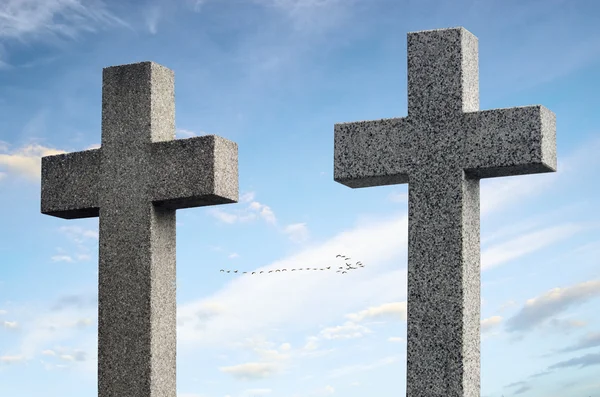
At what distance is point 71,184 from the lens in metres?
10.4

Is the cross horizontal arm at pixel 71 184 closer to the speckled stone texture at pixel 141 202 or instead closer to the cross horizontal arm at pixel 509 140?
the speckled stone texture at pixel 141 202

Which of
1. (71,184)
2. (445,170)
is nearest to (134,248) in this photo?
(71,184)

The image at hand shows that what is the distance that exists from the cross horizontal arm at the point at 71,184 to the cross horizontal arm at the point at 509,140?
Result: 399 cm

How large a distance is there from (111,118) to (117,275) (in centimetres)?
165

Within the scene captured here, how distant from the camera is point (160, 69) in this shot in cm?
1027

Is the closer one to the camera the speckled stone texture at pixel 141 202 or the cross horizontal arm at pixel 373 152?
the cross horizontal arm at pixel 373 152

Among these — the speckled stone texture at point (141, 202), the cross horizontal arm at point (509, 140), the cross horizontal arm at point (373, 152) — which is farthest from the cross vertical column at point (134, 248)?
the cross horizontal arm at point (509, 140)

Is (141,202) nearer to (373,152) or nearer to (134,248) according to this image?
(134,248)

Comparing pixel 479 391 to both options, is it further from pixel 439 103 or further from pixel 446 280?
pixel 439 103

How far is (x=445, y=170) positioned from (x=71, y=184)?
4.13 metres

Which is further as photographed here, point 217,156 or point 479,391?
point 217,156

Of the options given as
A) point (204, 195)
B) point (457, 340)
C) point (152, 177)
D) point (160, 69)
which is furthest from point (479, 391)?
point (160, 69)

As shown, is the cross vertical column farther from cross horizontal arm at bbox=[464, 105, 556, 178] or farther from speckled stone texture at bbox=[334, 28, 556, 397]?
cross horizontal arm at bbox=[464, 105, 556, 178]

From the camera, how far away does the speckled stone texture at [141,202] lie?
9641mm
